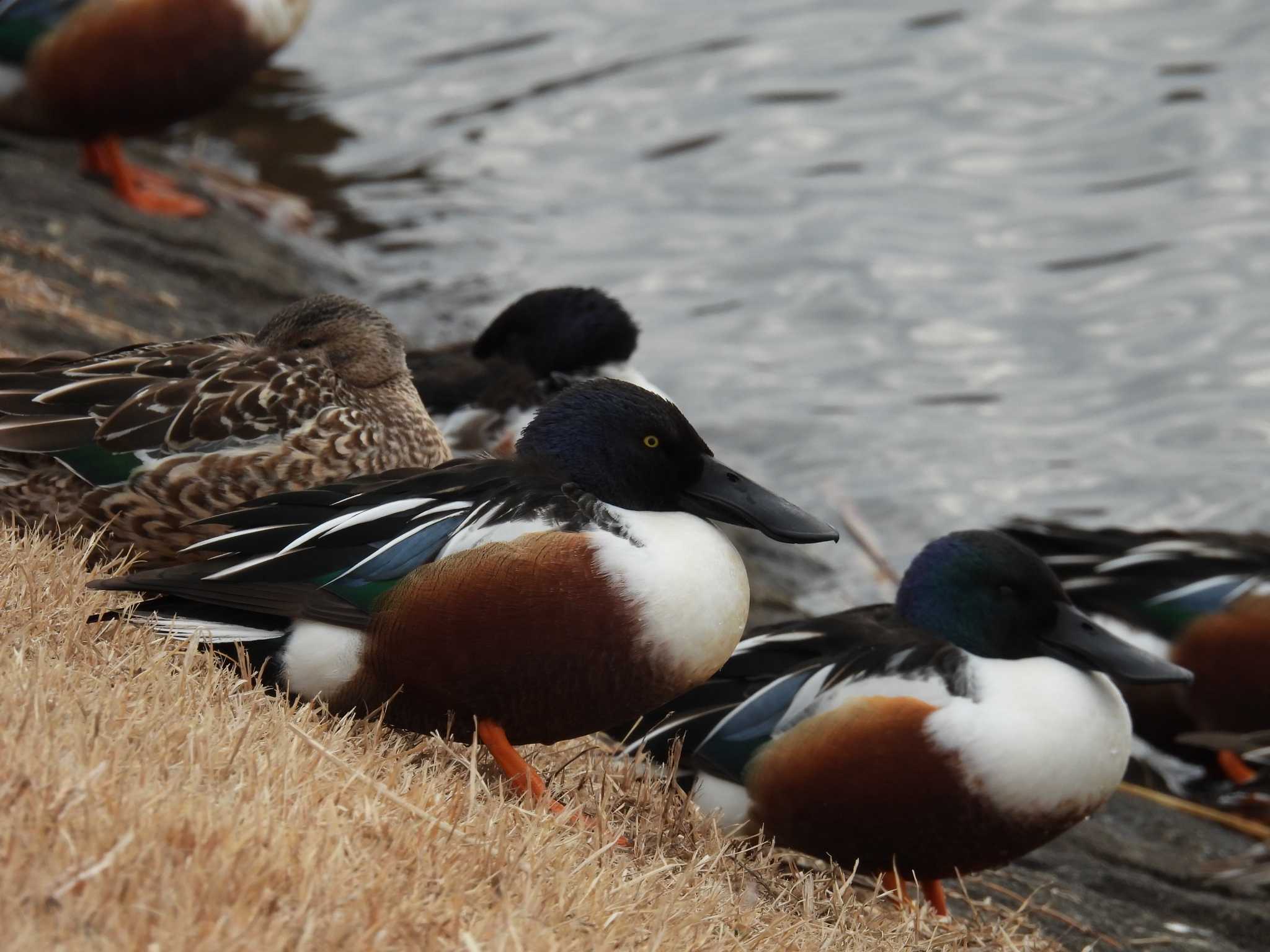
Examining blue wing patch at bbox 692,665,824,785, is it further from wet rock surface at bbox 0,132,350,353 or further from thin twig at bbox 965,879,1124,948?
wet rock surface at bbox 0,132,350,353

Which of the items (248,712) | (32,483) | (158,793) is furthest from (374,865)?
(32,483)

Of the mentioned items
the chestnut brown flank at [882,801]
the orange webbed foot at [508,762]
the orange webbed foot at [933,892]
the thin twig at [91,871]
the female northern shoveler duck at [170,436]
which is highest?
the thin twig at [91,871]

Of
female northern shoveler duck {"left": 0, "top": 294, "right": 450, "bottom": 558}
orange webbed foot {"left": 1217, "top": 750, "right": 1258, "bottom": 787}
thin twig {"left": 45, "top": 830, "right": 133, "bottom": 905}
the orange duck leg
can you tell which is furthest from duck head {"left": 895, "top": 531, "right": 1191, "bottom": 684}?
the orange duck leg

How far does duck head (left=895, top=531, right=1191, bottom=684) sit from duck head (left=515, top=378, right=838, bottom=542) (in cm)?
58

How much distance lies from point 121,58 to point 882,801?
5186 millimetres

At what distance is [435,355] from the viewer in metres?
6.02

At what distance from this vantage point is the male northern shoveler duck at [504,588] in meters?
3.20

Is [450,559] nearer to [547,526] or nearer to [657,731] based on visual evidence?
[547,526]

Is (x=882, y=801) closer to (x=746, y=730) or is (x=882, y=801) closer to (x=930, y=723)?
(x=930, y=723)

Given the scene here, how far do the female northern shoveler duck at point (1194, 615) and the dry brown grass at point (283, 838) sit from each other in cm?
247

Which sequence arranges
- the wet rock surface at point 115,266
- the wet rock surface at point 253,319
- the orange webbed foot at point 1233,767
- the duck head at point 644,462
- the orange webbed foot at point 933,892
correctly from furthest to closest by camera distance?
1. the wet rock surface at point 115,266
2. the orange webbed foot at point 1233,767
3. the wet rock surface at point 253,319
4. the orange webbed foot at point 933,892
5. the duck head at point 644,462

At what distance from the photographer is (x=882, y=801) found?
3.69 metres

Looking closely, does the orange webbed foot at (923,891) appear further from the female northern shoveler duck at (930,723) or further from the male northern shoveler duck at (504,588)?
the male northern shoveler duck at (504,588)

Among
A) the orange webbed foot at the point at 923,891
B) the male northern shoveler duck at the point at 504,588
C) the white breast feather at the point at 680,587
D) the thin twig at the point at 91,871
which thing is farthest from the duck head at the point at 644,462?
the thin twig at the point at 91,871
